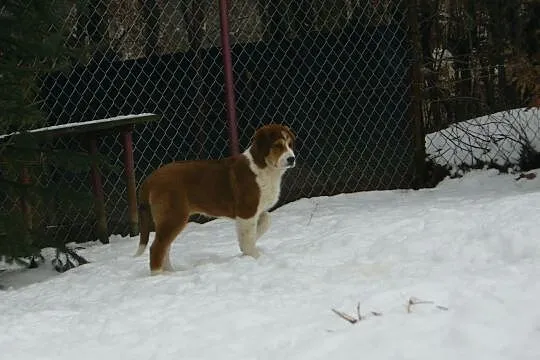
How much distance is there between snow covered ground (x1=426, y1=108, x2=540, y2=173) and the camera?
7.24 m

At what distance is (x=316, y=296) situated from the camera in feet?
11.8

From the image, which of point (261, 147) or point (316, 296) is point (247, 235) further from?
point (316, 296)

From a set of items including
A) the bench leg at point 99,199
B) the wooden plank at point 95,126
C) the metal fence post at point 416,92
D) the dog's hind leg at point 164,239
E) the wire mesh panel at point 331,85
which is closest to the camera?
the dog's hind leg at point 164,239

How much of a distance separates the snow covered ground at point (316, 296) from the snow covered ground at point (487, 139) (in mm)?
1518

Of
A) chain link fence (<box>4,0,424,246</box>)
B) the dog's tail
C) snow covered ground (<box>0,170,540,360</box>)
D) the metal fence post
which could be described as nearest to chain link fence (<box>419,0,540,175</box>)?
the metal fence post

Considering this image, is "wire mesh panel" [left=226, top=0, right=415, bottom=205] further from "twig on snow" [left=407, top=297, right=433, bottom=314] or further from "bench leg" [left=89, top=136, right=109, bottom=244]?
"twig on snow" [left=407, top=297, right=433, bottom=314]

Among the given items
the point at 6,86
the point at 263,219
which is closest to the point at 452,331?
the point at 263,219

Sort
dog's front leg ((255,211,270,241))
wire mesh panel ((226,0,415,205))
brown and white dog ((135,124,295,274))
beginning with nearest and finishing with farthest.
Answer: brown and white dog ((135,124,295,274))
dog's front leg ((255,211,270,241))
wire mesh panel ((226,0,415,205))

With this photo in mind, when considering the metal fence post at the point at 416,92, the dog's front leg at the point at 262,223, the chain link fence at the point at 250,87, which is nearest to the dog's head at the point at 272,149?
the dog's front leg at the point at 262,223

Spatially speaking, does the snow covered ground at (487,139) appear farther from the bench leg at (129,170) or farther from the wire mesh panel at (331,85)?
the bench leg at (129,170)

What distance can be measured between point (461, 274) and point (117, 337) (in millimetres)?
1647

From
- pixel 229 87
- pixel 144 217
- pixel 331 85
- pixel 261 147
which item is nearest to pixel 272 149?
pixel 261 147

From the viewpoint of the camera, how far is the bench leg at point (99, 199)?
6184 mm

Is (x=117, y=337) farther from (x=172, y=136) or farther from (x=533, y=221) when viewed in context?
(x=172, y=136)
